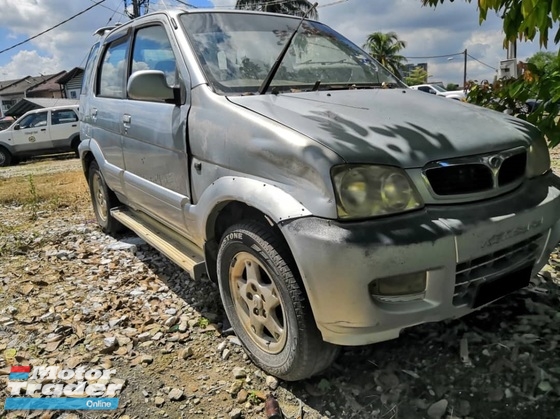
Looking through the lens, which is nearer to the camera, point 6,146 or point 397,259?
point 397,259

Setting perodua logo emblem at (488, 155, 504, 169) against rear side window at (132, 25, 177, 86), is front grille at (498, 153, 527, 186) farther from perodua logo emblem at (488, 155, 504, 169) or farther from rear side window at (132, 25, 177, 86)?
rear side window at (132, 25, 177, 86)

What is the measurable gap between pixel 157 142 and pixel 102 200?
2.23m

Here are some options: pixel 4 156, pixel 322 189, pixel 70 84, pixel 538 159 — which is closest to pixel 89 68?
pixel 322 189

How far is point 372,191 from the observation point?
1965 millimetres

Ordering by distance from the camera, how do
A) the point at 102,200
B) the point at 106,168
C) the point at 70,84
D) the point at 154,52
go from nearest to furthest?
1. the point at 154,52
2. the point at 106,168
3. the point at 102,200
4. the point at 70,84

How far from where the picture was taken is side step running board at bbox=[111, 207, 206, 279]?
115 inches

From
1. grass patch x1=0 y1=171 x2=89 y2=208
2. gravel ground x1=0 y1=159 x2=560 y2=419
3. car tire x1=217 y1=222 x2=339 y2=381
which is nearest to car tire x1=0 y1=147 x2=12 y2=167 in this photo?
grass patch x1=0 y1=171 x2=89 y2=208

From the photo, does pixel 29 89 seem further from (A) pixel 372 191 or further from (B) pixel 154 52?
(A) pixel 372 191

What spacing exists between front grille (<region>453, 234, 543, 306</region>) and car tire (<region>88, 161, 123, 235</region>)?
3.64m

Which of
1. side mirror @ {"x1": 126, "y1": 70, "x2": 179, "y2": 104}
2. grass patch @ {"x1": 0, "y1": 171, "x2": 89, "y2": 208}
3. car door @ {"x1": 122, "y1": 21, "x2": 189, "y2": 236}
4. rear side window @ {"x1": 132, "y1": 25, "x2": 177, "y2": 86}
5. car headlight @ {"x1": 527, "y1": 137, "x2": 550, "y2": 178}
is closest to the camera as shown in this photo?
car headlight @ {"x1": 527, "y1": 137, "x2": 550, "y2": 178}

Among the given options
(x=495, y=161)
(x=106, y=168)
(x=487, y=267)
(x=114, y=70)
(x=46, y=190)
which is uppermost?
(x=114, y=70)

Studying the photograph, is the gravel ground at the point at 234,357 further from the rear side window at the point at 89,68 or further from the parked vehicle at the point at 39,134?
the parked vehicle at the point at 39,134

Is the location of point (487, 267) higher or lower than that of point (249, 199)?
lower

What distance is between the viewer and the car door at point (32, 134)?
16.1 metres
